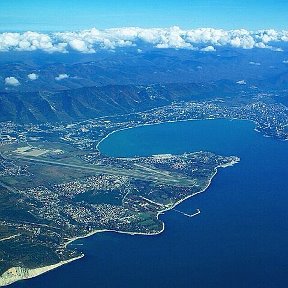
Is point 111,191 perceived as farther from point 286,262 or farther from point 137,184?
point 286,262

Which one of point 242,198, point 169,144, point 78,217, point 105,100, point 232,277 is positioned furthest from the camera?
point 105,100

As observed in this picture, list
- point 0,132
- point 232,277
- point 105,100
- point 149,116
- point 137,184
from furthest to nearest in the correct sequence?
point 105,100 → point 149,116 → point 0,132 → point 137,184 → point 232,277

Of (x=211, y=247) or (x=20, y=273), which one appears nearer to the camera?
(x=20, y=273)

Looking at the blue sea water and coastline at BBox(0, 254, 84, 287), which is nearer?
coastline at BBox(0, 254, 84, 287)

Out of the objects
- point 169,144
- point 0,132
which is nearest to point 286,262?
point 169,144

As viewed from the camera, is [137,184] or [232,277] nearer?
[232,277]

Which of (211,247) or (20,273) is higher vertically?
(211,247)

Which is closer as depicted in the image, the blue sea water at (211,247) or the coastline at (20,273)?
the coastline at (20,273)
